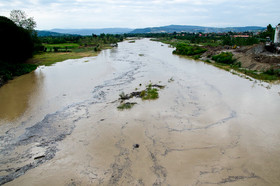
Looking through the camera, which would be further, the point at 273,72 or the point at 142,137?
the point at 273,72

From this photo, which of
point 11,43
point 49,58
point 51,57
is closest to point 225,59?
point 11,43

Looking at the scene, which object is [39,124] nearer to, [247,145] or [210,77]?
[247,145]

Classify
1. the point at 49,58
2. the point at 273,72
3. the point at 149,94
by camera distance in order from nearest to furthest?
the point at 149,94
the point at 273,72
the point at 49,58

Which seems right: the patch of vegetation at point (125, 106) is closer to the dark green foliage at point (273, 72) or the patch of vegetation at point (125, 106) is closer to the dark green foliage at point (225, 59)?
the dark green foliage at point (273, 72)

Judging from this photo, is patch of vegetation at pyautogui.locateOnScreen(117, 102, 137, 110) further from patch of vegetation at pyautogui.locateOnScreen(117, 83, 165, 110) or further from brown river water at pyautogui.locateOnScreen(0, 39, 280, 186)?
brown river water at pyautogui.locateOnScreen(0, 39, 280, 186)

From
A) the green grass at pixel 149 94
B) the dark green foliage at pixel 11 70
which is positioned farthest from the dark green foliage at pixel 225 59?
the dark green foliage at pixel 11 70

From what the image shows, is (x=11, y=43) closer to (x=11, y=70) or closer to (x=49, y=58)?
(x=11, y=70)

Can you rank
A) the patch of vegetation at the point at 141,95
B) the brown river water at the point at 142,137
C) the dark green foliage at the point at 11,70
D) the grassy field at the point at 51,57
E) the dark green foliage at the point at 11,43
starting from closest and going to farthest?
the brown river water at the point at 142,137, the patch of vegetation at the point at 141,95, the dark green foliage at the point at 11,70, the dark green foliage at the point at 11,43, the grassy field at the point at 51,57

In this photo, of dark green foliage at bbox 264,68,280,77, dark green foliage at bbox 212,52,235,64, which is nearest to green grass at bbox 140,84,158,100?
dark green foliage at bbox 264,68,280,77
